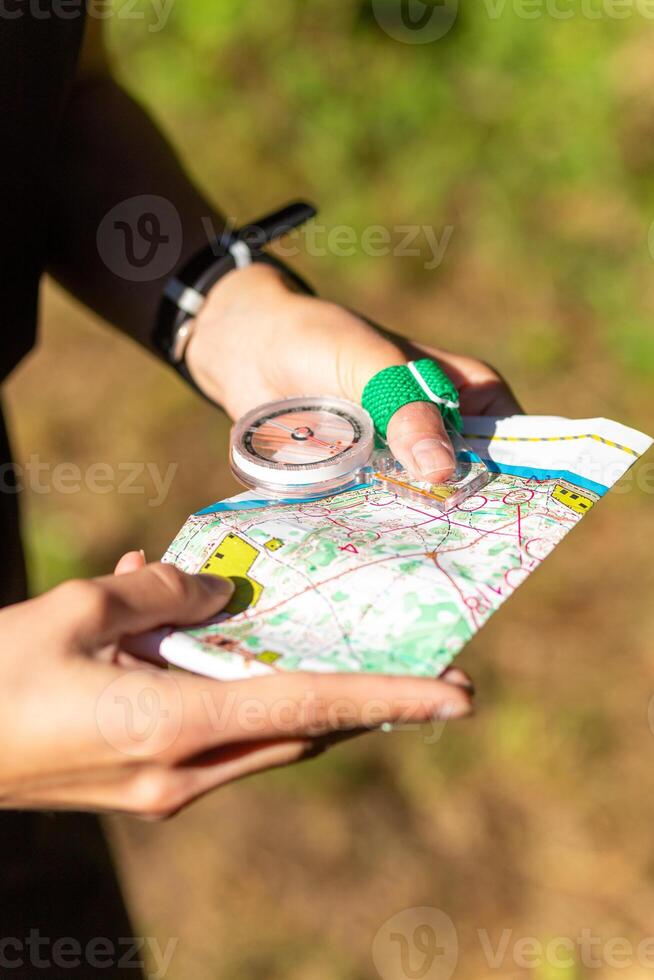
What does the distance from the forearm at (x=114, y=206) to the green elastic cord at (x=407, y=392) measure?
0.53 meters

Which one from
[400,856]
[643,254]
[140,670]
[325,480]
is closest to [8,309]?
[325,480]

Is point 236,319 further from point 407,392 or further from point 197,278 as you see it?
point 407,392

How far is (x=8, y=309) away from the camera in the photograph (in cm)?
161

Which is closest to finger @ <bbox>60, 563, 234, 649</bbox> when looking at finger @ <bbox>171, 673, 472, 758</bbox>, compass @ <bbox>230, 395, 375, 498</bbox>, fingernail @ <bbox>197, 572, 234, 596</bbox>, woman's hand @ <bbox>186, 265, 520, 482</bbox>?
fingernail @ <bbox>197, 572, 234, 596</bbox>

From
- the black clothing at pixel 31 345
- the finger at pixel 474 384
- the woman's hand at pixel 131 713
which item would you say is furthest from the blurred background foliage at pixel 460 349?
the woman's hand at pixel 131 713

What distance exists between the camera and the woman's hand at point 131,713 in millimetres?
1064

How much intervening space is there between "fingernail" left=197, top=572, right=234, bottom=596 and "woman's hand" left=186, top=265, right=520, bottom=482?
507 mm

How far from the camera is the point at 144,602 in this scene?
1.17 m

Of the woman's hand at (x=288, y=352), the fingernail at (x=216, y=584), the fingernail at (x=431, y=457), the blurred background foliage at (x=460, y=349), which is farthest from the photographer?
the blurred background foliage at (x=460, y=349)

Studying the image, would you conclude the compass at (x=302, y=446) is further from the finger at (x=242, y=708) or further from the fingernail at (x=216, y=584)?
the finger at (x=242, y=708)

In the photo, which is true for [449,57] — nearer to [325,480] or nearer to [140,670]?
[325,480]

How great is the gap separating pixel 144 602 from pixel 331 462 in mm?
462

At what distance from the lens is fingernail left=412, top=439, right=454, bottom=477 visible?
4.75 ft

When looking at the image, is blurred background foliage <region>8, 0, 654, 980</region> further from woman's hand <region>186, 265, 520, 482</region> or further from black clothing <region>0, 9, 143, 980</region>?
woman's hand <region>186, 265, 520, 482</region>
